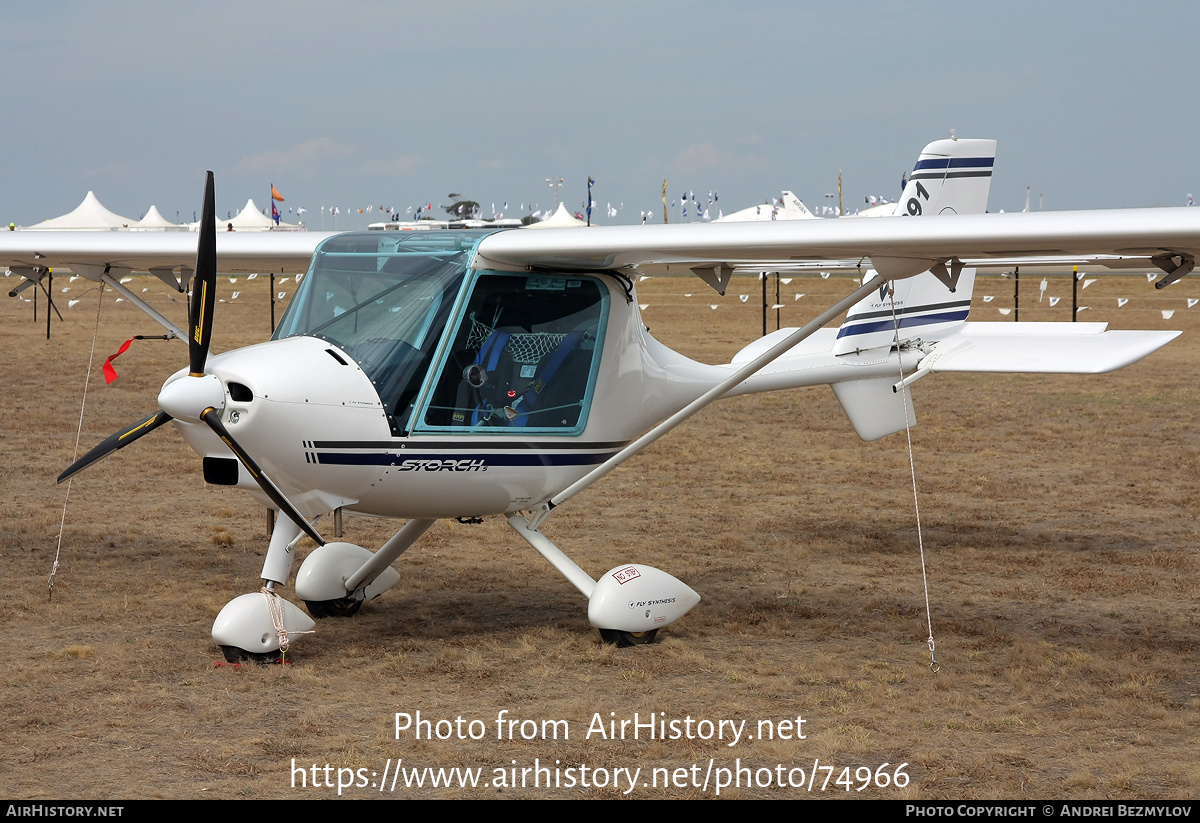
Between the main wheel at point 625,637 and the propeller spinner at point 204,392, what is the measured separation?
6.75 ft

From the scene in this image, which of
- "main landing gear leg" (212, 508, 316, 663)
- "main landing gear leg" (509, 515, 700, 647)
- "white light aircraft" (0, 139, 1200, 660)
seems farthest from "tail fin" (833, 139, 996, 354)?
"main landing gear leg" (212, 508, 316, 663)

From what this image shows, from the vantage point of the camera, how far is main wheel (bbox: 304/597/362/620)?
341 inches

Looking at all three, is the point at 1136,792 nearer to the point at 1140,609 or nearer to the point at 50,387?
the point at 1140,609

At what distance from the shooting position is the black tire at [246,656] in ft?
23.9

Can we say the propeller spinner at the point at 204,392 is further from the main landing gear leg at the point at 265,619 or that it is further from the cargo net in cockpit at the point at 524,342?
the cargo net in cockpit at the point at 524,342

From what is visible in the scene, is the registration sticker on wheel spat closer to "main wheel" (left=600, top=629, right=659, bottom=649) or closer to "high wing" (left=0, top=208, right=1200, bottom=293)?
"main wheel" (left=600, top=629, right=659, bottom=649)

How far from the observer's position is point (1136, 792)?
5.37 meters

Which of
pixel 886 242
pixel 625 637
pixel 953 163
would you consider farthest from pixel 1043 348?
pixel 625 637

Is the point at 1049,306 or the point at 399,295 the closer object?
the point at 399,295

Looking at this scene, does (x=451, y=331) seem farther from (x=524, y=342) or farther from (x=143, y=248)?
(x=143, y=248)

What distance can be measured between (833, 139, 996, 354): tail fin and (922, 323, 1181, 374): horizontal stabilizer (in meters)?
0.26

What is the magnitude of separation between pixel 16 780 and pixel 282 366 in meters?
2.52
